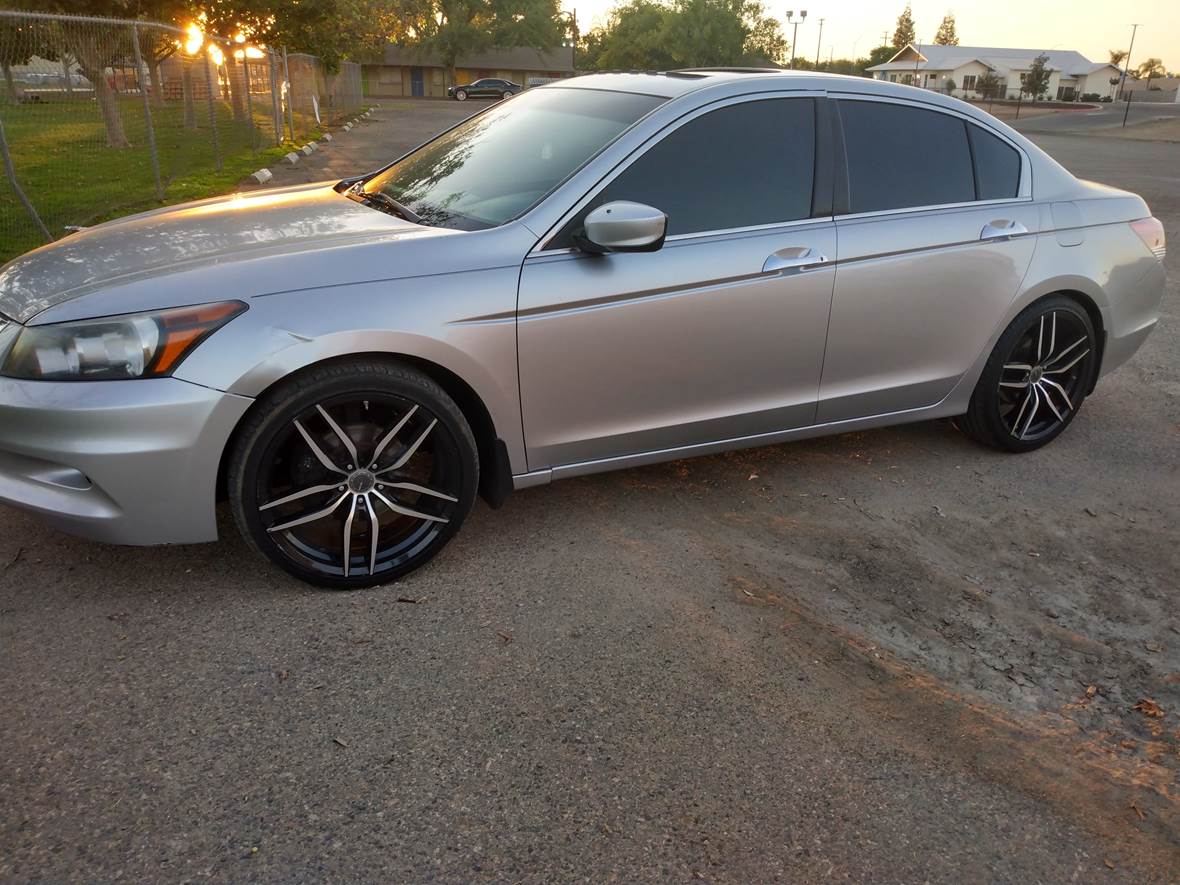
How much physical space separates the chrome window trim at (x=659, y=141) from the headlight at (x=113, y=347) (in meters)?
1.20

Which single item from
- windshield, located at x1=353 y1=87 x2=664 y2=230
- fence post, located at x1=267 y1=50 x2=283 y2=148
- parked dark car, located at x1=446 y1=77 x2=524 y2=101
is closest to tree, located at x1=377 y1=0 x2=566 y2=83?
parked dark car, located at x1=446 y1=77 x2=524 y2=101

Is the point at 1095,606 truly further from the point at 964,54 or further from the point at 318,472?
the point at 964,54

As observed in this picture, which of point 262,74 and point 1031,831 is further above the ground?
point 262,74

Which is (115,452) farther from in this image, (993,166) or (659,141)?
(993,166)

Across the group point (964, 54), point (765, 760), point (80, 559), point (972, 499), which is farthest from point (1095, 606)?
point (964, 54)

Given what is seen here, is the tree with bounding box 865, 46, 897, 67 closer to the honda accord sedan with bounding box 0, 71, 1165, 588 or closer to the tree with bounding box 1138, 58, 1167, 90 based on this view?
the tree with bounding box 1138, 58, 1167, 90

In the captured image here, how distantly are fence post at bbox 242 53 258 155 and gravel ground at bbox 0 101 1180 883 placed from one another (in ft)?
52.2

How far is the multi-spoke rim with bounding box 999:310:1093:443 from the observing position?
15.5ft

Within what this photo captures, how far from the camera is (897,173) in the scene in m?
4.25

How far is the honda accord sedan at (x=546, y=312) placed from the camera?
3.04 metres

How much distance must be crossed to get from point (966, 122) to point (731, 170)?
1370 millimetres

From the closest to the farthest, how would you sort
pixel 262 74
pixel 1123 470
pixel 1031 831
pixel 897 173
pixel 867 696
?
pixel 1031 831 → pixel 867 696 → pixel 897 173 → pixel 1123 470 → pixel 262 74

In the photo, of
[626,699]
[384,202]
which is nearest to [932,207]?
[384,202]

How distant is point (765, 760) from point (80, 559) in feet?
8.40
